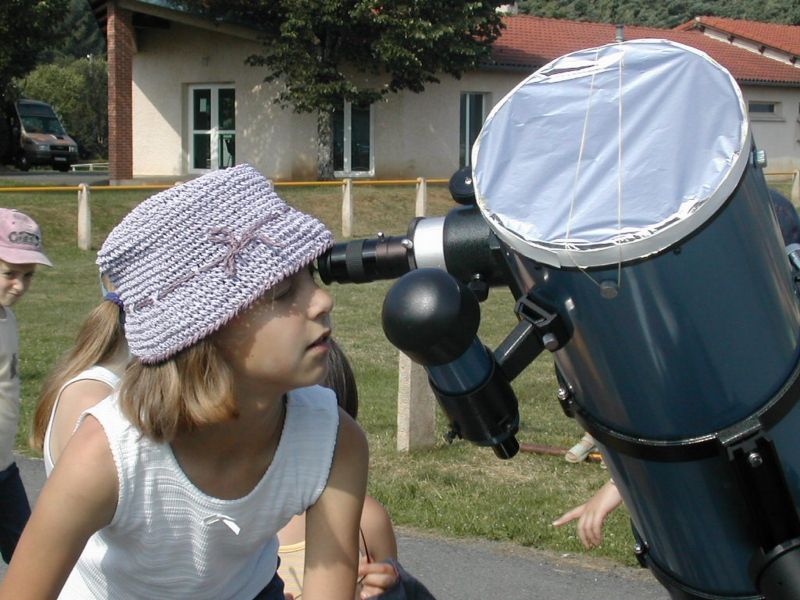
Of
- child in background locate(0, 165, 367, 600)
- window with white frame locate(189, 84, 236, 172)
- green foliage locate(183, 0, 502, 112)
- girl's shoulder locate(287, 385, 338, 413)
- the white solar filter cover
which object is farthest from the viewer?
window with white frame locate(189, 84, 236, 172)

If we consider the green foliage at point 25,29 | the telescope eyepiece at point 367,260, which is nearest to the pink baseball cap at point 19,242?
the telescope eyepiece at point 367,260

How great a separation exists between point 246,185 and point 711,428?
33.9 inches

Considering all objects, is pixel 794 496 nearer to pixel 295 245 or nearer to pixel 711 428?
pixel 711 428

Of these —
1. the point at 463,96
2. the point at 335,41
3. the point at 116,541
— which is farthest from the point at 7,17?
the point at 116,541

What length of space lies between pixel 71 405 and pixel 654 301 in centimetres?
143

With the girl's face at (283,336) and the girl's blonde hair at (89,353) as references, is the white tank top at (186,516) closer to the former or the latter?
the girl's face at (283,336)

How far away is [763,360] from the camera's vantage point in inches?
69.3

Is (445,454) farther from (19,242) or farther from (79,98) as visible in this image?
(79,98)

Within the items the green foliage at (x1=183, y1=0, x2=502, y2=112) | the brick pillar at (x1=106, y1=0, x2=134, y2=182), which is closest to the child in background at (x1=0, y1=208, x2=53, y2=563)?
the green foliage at (x1=183, y1=0, x2=502, y2=112)

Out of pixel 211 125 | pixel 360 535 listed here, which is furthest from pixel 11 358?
pixel 211 125

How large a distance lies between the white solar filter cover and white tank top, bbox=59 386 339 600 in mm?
637

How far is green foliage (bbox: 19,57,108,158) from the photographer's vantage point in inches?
2122

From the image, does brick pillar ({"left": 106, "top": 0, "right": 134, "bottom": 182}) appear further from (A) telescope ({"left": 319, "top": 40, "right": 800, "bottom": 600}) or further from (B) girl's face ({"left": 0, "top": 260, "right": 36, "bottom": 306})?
(A) telescope ({"left": 319, "top": 40, "right": 800, "bottom": 600})

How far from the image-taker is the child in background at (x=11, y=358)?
4.07 meters
